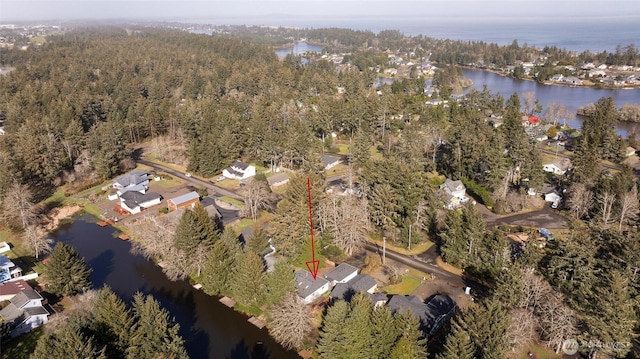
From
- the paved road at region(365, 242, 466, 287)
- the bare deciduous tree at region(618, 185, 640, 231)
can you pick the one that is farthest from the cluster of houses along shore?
the bare deciduous tree at region(618, 185, 640, 231)

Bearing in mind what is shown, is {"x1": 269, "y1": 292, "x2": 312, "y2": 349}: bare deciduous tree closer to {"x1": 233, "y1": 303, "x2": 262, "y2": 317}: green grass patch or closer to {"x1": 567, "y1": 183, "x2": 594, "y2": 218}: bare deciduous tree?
{"x1": 233, "y1": 303, "x2": 262, "y2": 317}: green grass patch

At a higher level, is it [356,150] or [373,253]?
[356,150]

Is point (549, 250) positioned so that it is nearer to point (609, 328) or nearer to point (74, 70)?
point (609, 328)

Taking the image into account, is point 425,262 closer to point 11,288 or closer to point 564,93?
point 11,288

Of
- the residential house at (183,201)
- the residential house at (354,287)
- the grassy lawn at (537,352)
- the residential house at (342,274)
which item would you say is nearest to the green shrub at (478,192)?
the residential house at (342,274)

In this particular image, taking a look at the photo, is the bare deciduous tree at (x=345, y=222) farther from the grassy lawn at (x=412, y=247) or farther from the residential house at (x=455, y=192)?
the residential house at (x=455, y=192)

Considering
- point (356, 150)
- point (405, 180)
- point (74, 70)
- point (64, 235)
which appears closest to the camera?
point (405, 180)

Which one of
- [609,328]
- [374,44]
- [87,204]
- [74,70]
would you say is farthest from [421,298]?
[374,44]
